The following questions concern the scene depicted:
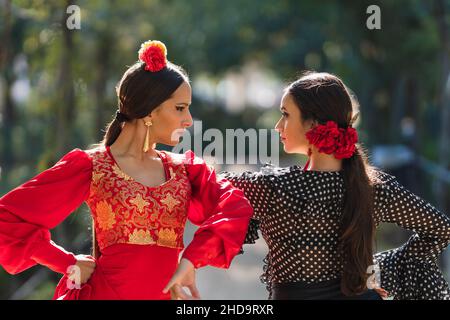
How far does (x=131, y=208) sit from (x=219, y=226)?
0.41 m

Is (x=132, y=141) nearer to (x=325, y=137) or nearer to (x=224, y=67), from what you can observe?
(x=325, y=137)

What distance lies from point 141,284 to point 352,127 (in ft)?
3.87

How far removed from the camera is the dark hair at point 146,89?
3.76 meters

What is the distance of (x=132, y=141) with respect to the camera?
384 cm

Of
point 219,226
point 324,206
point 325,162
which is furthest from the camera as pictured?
point 325,162

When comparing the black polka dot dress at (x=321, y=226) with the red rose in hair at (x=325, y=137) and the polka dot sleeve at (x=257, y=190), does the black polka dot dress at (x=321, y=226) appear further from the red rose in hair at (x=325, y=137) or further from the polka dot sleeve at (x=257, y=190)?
the red rose in hair at (x=325, y=137)

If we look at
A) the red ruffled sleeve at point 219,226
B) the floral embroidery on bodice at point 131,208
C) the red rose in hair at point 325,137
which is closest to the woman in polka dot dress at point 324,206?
the red rose in hair at point 325,137

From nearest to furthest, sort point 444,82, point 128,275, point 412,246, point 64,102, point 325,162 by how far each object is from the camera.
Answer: point 128,275, point 325,162, point 412,246, point 64,102, point 444,82

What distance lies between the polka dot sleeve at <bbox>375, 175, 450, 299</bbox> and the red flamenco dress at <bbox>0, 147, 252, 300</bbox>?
78 centimetres

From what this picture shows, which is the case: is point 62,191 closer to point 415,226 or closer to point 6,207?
point 6,207

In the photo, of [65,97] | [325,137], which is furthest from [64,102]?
[325,137]

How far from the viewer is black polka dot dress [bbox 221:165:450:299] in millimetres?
3855

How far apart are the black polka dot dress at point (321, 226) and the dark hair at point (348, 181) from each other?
50 millimetres
